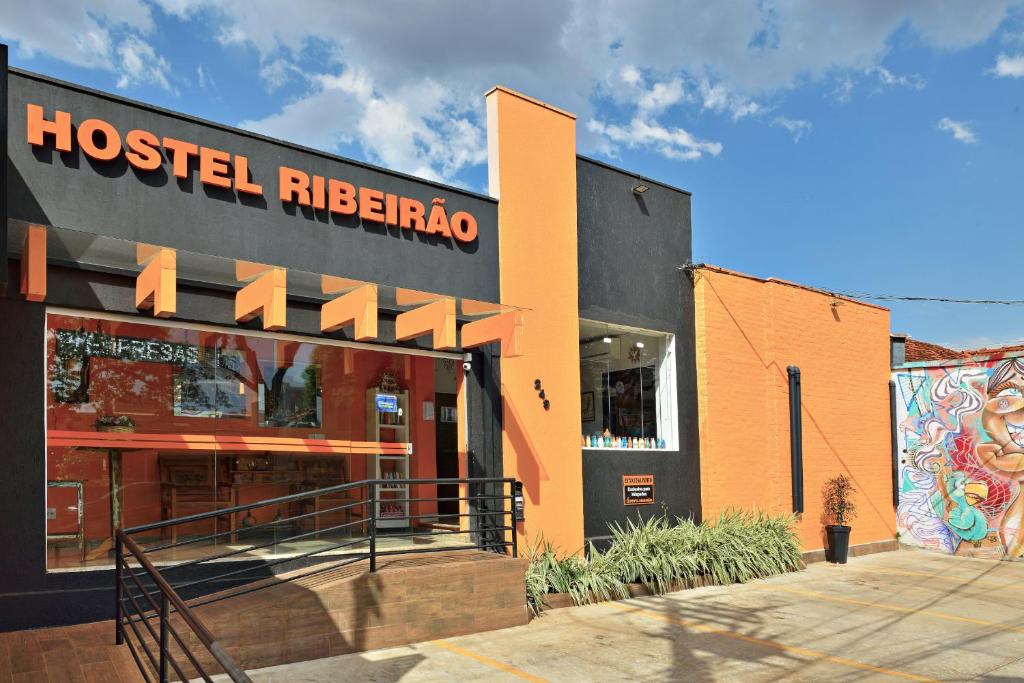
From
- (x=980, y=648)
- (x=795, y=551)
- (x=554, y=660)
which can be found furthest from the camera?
(x=795, y=551)

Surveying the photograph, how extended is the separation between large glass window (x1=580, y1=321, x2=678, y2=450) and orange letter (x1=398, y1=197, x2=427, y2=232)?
3494mm

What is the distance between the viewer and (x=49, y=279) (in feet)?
28.4

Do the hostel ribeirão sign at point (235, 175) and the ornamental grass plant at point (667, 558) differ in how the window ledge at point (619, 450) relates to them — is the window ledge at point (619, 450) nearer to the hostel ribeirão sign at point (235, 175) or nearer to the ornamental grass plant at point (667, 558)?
the ornamental grass plant at point (667, 558)

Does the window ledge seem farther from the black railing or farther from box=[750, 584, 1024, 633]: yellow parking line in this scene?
box=[750, 584, 1024, 633]: yellow parking line

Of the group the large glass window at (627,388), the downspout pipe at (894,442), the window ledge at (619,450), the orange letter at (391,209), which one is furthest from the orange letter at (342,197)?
the downspout pipe at (894,442)

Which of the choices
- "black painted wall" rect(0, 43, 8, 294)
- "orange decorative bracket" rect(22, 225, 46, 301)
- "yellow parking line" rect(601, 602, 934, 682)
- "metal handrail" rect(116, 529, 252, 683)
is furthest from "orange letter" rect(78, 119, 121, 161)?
"yellow parking line" rect(601, 602, 934, 682)

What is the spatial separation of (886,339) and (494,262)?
11.0 meters

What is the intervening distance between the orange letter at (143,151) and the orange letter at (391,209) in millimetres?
2945

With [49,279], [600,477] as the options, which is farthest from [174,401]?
[600,477]

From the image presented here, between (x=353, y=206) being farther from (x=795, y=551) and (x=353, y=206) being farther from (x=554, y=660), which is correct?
(x=795, y=551)

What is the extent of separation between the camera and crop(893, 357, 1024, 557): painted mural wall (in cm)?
1716

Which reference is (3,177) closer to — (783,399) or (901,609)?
(901,609)

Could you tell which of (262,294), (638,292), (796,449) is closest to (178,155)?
(262,294)

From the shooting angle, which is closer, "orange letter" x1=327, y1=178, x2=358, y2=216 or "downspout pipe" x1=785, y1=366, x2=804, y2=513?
"orange letter" x1=327, y1=178, x2=358, y2=216
